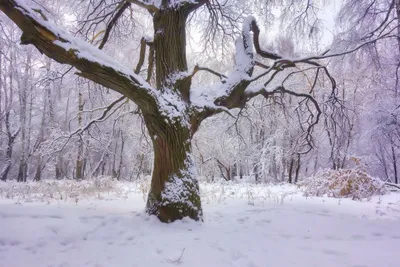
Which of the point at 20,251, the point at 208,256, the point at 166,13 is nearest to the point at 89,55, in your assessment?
the point at 166,13

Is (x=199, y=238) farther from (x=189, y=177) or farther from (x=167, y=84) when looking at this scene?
(x=167, y=84)

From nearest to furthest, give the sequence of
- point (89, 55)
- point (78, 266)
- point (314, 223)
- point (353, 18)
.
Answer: point (78, 266) < point (89, 55) < point (314, 223) < point (353, 18)

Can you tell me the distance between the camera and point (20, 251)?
8.45 ft

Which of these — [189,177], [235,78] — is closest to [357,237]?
[189,177]

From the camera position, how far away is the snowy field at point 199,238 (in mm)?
2500

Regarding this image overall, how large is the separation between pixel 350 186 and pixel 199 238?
5.63 m

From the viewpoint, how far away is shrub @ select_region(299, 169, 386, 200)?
6584 millimetres

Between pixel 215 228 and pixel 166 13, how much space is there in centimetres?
383

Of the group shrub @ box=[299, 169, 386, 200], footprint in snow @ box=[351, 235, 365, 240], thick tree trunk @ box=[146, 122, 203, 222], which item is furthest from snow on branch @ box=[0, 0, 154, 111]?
shrub @ box=[299, 169, 386, 200]

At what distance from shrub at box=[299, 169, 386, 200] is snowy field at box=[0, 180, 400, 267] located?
Answer: 2007mm

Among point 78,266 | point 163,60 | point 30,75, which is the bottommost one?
point 78,266

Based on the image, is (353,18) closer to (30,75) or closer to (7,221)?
(7,221)

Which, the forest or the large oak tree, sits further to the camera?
the large oak tree

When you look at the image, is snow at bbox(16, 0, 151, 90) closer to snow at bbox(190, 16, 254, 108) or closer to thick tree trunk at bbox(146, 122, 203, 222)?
thick tree trunk at bbox(146, 122, 203, 222)
